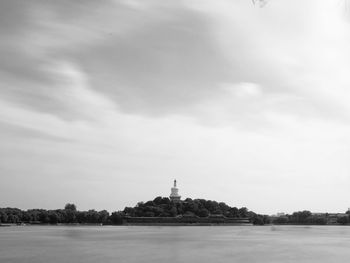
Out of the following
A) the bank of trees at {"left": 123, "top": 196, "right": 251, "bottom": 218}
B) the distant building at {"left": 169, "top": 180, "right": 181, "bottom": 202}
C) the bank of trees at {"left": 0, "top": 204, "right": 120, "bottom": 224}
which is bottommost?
the bank of trees at {"left": 0, "top": 204, "right": 120, "bottom": 224}

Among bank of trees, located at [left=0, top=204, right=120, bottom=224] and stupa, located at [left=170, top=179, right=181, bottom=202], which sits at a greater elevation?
stupa, located at [left=170, top=179, right=181, bottom=202]

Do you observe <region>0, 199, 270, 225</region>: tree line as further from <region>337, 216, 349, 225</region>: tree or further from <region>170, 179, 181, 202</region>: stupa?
<region>337, 216, 349, 225</region>: tree

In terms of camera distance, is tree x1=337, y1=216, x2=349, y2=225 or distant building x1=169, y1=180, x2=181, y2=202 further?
tree x1=337, y1=216, x2=349, y2=225

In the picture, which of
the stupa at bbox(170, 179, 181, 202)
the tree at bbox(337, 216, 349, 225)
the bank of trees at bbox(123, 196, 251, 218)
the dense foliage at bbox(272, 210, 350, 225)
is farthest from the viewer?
the dense foliage at bbox(272, 210, 350, 225)

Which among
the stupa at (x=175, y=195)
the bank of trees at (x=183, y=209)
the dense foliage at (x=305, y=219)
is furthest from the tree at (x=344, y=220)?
the stupa at (x=175, y=195)

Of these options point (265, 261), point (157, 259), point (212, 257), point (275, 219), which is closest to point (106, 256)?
point (157, 259)

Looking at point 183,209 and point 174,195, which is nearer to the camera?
point 183,209

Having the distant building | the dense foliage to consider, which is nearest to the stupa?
the distant building

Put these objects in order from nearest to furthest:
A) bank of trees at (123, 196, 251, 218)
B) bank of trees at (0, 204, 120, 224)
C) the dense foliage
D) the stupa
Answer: bank of trees at (0, 204, 120, 224) < bank of trees at (123, 196, 251, 218) < the stupa < the dense foliage

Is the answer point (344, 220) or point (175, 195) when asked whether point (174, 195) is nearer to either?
point (175, 195)

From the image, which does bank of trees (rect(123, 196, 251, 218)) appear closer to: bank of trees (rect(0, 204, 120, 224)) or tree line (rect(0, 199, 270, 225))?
tree line (rect(0, 199, 270, 225))

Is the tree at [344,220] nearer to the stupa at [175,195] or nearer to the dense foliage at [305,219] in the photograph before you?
the dense foliage at [305,219]

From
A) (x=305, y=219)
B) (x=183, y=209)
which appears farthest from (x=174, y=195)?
(x=305, y=219)

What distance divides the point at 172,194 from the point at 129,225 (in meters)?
18.8
